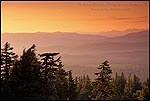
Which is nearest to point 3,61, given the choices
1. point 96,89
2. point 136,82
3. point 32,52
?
point 32,52

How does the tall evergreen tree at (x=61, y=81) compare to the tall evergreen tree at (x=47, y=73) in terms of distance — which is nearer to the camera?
the tall evergreen tree at (x=47, y=73)

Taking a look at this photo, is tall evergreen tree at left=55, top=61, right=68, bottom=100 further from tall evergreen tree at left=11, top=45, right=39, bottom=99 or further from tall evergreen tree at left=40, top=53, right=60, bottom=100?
tall evergreen tree at left=11, top=45, right=39, bottom=99

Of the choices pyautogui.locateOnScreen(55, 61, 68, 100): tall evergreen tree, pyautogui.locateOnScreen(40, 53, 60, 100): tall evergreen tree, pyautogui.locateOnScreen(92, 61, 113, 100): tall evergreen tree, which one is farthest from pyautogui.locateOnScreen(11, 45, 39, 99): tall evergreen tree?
pyautogui.locateOnScreen(92, 61, 113, 100): tall evergreen tree

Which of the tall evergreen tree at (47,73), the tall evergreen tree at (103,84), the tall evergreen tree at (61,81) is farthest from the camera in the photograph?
the tall evergreen tree at (103,84)

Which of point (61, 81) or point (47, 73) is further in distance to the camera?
point (61, 81)

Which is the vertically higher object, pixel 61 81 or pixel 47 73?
pixel 47 73

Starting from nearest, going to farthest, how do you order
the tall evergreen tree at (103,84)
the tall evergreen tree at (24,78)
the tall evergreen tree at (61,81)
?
the tall evergreen tree at (24,78) → the tall evergreen tree at (61,81) → the tall evergreen tree at (103,84)

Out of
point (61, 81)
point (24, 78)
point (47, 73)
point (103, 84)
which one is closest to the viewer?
point (24, 78)

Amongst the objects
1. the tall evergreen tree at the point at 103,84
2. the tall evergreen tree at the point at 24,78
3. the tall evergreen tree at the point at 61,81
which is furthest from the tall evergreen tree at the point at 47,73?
the tall evergreen tree at the point at 103,84

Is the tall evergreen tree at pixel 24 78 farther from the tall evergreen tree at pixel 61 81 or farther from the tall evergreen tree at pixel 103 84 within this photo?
the tall evergreen tree at pixel 103 84

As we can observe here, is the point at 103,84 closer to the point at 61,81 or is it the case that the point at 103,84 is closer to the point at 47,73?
the point at 61,81

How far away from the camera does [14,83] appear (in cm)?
2205

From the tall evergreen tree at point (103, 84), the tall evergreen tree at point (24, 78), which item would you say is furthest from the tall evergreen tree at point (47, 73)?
the tall evergreen tree at point (103, 84)

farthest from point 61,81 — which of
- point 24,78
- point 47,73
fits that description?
point 24,78
